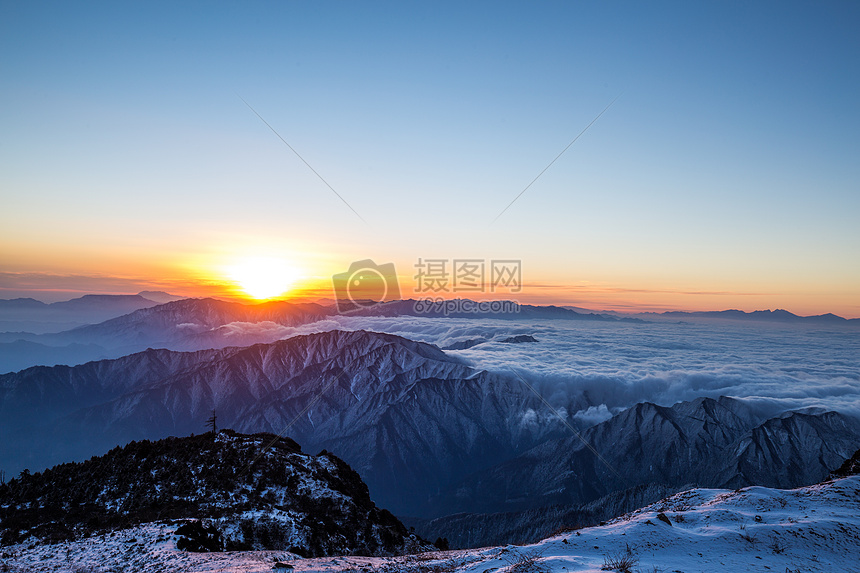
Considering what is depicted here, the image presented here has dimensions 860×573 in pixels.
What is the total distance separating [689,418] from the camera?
176m

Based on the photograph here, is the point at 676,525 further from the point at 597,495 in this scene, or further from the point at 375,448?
the point at 375,448

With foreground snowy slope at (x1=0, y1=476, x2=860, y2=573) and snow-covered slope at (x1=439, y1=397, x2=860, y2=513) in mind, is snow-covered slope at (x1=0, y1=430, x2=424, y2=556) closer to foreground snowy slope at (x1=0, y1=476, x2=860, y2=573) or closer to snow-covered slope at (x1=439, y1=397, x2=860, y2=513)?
foreground snowy slope at (x1=0, y1=476, x2=860, y2=573)

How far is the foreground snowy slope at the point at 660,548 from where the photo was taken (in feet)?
36.6

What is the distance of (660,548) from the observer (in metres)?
12.1

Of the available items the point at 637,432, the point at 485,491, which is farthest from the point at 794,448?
the point at 485,491

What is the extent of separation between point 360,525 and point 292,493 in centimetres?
573

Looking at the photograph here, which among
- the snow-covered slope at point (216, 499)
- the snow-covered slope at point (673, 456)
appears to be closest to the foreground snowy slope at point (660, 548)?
the snow-covered slope at point (216, 499)

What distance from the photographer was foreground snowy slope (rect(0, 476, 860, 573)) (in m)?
11.2

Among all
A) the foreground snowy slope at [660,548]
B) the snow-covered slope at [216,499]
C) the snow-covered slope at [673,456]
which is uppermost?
the foreground snowy slope at [660,548]

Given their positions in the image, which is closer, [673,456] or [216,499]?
[216,499]

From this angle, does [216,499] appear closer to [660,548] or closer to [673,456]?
[660,548]

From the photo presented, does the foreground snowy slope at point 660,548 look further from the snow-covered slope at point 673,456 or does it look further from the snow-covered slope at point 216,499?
the snow-covered slope at point 673,456

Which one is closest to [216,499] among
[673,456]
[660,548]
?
[660,548]

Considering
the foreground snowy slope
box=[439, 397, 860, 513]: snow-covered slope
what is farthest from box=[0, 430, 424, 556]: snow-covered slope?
box=[439, 397, 860, 513]: snow-covered slope
